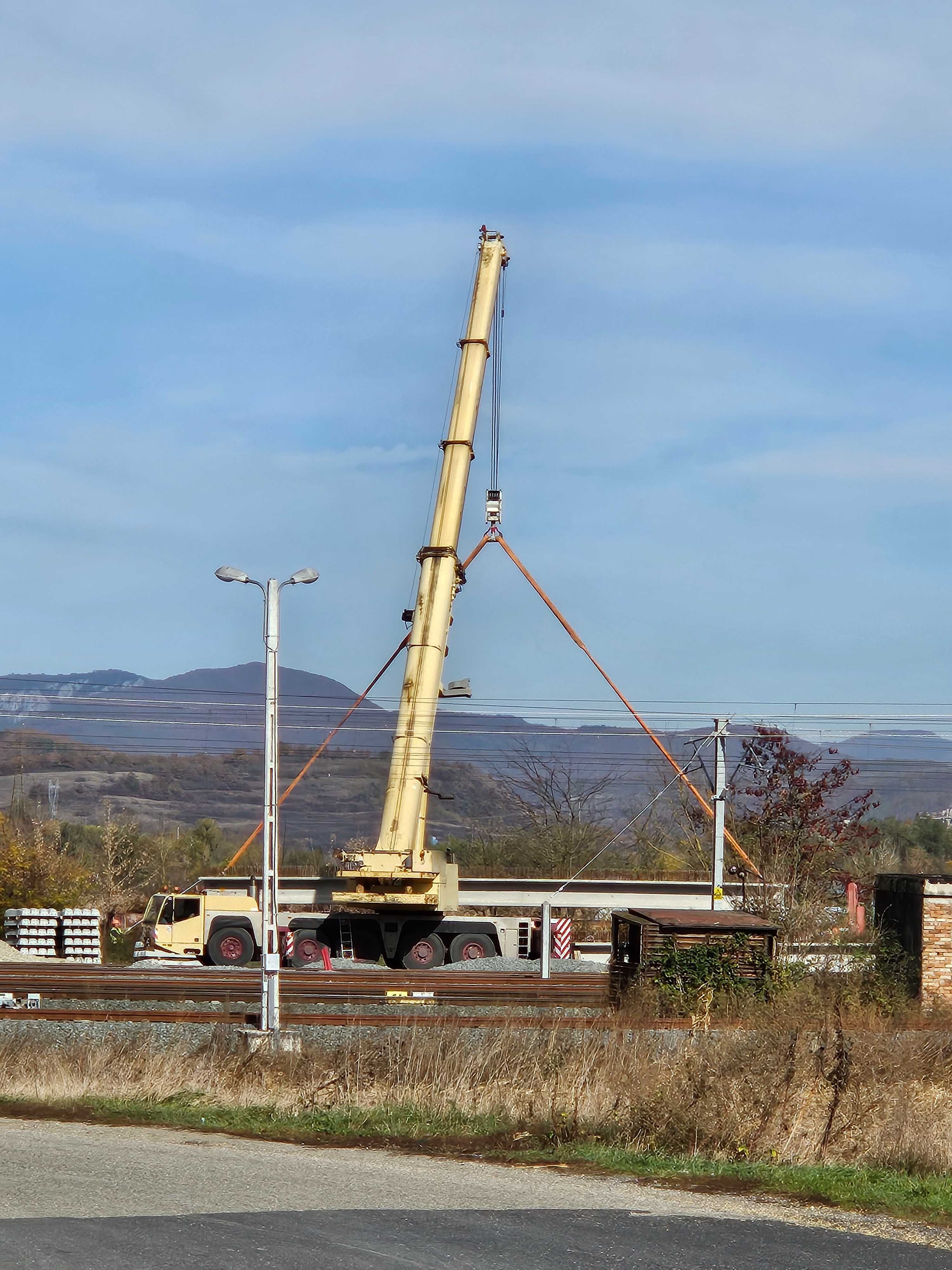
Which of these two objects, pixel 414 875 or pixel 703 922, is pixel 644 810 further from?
pixel 703 922

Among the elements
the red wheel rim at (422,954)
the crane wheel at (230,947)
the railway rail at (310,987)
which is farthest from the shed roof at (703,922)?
the crane wheel at (230,947)

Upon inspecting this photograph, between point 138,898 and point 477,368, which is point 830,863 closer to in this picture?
point 477,368

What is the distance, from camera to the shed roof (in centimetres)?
2281

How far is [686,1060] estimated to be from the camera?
15602 mm

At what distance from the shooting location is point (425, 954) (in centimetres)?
3812

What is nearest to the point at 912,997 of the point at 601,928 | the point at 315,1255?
the point at 315,1255

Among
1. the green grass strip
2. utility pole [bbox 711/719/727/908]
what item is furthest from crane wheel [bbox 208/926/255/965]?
the green grass strip

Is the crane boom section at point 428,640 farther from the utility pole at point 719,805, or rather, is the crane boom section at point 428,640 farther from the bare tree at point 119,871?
the bare tree at point 119,871

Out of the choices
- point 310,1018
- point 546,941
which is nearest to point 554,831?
point 546,941

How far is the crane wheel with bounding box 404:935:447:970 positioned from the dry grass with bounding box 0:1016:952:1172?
1869 centimetres

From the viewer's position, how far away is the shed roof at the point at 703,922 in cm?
2281

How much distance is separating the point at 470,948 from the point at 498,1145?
24068 mm

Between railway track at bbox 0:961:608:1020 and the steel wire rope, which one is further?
the steel wire rope

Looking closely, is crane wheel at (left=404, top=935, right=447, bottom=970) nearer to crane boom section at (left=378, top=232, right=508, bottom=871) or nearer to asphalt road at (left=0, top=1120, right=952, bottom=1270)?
crane boom section at (left=378, top=232, right=508, bottom=871)
